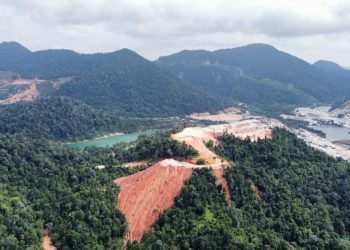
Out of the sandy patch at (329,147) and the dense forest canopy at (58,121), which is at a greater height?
the dense forest canopy at (58,121)

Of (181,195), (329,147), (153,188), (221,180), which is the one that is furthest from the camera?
(329,147)

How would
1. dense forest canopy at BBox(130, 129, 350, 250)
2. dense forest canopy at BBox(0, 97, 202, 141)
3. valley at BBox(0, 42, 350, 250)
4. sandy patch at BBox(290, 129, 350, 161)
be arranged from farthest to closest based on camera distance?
dense forest canopy at BBox(0, 97, 202, 141)
sandy patch at BBox(290, 129, 350, 161)
valley at BBox(0, 42, 350, 250)
dense forest canopy at BBox(130, 129, 350, 250)

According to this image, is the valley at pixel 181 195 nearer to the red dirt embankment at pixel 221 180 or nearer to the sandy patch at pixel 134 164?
the red dirt embankment at pixel 221 180

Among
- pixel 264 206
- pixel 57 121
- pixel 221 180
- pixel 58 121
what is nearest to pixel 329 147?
pixel 264 206

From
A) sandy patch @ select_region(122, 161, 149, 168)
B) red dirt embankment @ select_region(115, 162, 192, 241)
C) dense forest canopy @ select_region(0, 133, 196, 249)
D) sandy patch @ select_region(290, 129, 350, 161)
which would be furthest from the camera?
sandy patch @ select_region(290, 129, 350, 161)

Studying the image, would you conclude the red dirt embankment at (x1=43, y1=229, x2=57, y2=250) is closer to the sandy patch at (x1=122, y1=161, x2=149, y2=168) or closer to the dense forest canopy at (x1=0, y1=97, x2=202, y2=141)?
the sandy patch at (x1=122, y1=161, x2=149, y2=168)

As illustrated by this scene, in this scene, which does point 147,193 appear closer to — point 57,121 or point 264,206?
point 264,206

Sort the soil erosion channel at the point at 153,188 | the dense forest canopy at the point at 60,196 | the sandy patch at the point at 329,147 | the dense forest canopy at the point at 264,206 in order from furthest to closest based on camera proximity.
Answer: the sandy patch at the point at 329,147 < the soil erosion channel at the point at 153,188 < the dense forest canopy at the point at 264,206 < the dense forest canopy at the point at 60,196

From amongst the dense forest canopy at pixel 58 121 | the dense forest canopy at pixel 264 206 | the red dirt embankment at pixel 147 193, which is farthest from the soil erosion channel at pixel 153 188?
the dense forest canopy at pixel 58 121

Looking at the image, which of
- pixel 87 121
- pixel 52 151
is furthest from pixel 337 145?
pixel 52 151

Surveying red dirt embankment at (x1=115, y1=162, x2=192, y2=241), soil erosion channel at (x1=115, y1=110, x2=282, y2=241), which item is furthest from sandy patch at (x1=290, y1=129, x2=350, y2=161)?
red dirt embankment at (x1=115, y1=162, x2=192, y2=241)
